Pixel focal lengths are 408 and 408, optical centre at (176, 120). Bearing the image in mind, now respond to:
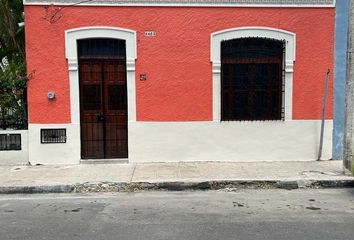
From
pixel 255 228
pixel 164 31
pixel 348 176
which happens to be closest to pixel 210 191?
pixel 255 228

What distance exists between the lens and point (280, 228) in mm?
5480

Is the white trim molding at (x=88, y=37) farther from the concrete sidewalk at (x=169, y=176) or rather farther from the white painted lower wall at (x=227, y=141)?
the concrete sidewalk at (x=169, y=176)

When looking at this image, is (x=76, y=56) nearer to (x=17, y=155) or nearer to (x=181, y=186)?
(x=17, y=155)

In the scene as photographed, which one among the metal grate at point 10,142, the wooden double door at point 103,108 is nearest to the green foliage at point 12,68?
the metal grate at point 10,142

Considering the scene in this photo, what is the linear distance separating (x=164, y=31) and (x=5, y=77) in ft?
12.7

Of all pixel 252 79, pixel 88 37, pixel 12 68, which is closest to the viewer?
pixel 88 37

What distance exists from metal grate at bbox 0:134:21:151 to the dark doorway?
149cm

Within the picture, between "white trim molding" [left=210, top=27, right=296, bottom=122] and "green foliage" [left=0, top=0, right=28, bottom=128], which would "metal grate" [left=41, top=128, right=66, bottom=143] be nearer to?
"green foliage" [left=0, top=0, right=28, bottom=128]

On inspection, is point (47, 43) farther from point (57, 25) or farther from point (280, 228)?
point (280, 228)

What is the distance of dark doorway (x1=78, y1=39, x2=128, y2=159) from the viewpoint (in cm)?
973

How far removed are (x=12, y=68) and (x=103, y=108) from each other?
2322 millimetres

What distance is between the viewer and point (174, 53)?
381 inches

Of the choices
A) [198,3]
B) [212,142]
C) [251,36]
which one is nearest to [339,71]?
[251,36]

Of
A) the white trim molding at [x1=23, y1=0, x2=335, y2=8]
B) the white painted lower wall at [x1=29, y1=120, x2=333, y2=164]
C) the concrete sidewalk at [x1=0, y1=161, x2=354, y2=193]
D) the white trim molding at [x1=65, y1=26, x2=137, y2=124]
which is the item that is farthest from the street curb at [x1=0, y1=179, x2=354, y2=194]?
the white trim molding at [x1=23, y1=0, x2=335, y2=8]
